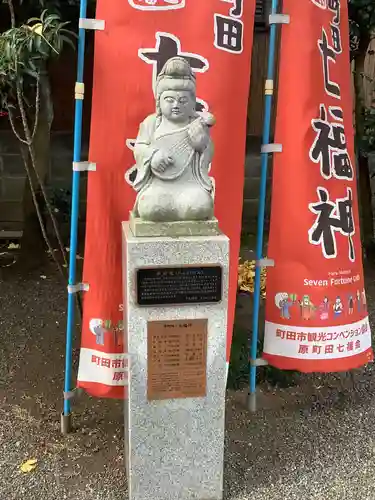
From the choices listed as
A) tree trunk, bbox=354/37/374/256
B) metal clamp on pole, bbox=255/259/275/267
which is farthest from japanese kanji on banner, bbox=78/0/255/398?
tree trunk, bbox=354/37/374/256

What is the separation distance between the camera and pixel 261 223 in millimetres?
4152

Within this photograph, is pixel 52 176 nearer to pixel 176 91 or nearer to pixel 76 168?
pixel 76 168

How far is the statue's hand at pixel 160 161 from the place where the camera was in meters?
3.08

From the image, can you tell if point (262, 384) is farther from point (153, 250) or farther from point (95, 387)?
point (153, 250)

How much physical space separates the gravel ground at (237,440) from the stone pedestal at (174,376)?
33 centimetres

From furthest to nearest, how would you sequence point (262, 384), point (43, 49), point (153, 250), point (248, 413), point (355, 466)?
1. point (262, 384)
2. point (248, 413)
3. point (355, 466)
4. point (43, 49)
5. point (153, 250)

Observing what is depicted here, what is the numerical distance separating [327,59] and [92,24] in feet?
5.42

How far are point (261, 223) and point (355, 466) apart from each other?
1.85m

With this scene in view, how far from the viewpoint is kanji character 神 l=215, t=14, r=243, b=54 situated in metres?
3.71

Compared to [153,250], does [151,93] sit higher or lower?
higher

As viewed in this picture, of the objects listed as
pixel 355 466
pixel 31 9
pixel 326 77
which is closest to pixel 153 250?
pixel 326 77

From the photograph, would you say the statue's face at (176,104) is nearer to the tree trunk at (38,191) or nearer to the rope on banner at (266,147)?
the rope on banner at (266,147)

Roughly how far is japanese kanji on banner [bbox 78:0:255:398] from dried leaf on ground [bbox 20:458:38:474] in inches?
24.5

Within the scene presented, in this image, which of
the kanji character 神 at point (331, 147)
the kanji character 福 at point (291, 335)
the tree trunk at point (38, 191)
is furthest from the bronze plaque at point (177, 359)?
the tree trunk at point (38, 191)
